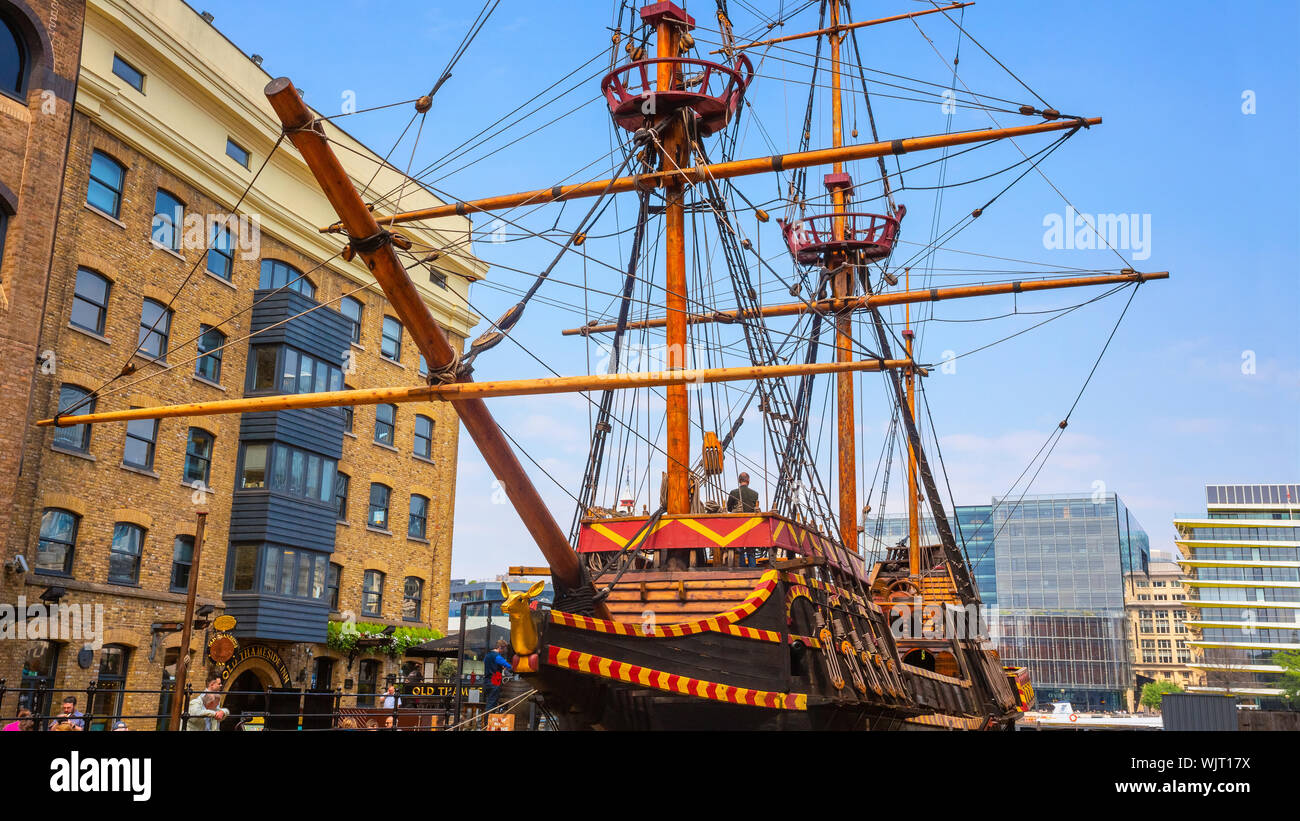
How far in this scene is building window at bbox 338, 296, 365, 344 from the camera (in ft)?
107

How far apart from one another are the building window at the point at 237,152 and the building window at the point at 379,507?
10.5 m

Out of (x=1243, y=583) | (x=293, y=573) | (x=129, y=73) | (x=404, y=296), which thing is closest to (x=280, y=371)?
(x=293, y=573)

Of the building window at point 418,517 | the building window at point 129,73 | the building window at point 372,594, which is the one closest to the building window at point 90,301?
the building window at point 129,73

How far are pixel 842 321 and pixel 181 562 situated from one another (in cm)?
1873

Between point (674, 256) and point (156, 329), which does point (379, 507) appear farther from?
point (674, 256)

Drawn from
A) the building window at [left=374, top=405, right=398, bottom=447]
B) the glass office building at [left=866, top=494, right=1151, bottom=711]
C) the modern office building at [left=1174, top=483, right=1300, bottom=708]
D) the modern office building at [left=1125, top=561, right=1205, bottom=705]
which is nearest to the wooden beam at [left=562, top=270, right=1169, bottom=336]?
the building window at [left=374, top=405, right=398, bottom=447]

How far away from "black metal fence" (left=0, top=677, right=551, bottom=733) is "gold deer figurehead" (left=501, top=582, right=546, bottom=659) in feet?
4.64

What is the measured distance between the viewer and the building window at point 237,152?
92.5 ft

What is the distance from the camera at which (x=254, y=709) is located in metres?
27.9

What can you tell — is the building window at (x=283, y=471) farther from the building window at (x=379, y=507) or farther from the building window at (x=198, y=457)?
the building window at (x=379, y=507)
